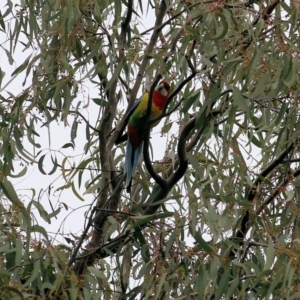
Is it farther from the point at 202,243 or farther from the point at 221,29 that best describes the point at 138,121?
the point at 202,243

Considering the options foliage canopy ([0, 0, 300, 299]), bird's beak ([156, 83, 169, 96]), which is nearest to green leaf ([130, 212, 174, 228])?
foliage canopy ([0, 0, 300, 299])

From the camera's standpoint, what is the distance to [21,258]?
6.56ft

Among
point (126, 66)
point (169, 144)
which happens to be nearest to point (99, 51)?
point (126, 66)

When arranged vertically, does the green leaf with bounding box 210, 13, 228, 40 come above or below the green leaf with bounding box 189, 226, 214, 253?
above

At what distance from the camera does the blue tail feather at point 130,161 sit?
2.73 meters

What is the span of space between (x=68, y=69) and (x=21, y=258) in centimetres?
63

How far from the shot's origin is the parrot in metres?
2.86

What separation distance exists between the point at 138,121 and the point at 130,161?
0.55 feet

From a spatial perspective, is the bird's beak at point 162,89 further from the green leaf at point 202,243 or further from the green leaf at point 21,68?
the green leaf at point 202,243

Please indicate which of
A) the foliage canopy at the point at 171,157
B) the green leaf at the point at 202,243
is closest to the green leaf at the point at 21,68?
the foliage canopy at the point at 171,157

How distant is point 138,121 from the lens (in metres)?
2.98

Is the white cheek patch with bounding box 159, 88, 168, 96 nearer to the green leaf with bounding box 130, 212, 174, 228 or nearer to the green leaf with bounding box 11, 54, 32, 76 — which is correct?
the green leaf with bounding box 11, 54, 32, 76

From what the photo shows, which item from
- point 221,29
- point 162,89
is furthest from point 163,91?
point 221,29

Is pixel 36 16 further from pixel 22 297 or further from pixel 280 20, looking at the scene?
pixel 22 297
